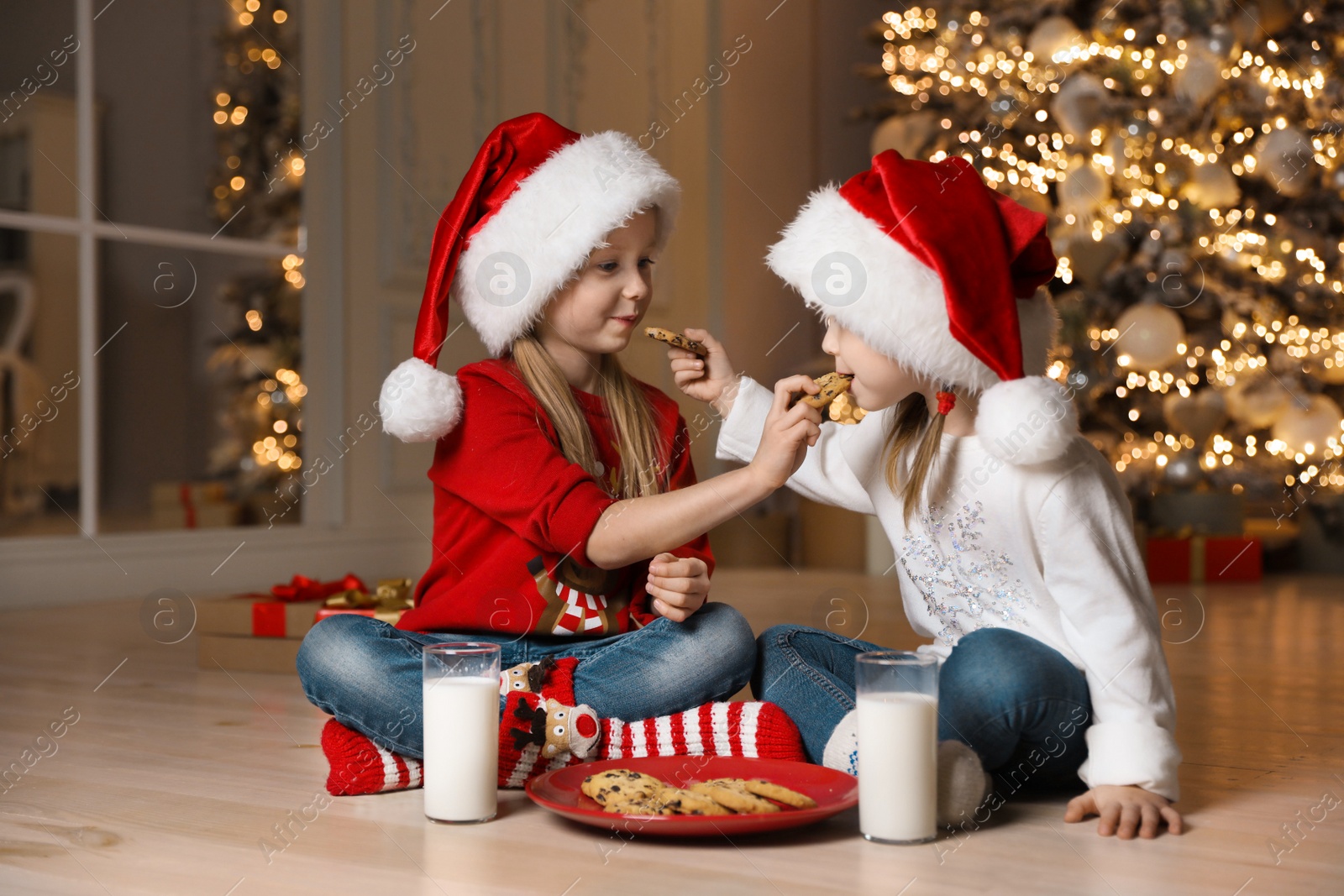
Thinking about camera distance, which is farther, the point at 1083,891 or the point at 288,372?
the point at 288,372

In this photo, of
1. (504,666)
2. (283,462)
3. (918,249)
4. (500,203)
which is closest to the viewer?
(918,249)

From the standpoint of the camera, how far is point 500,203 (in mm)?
1403

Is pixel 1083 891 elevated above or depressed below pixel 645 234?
below

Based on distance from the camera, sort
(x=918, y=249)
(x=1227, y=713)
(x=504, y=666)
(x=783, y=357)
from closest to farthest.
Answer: (x=918, y=249)
(x=504, y=666)
(x=1227, y=713)
(x=783, y=357)

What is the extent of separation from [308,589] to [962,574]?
125 cm

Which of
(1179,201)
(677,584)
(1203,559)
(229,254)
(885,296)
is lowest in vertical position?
(1203,559)

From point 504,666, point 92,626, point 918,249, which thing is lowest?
point 92,626

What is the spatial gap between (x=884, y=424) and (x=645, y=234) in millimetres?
348

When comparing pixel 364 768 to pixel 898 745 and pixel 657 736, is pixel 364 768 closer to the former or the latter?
pixel 657 736

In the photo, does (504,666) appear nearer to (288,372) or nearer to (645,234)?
(645,234)

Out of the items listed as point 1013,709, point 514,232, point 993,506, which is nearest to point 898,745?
point 1013,709

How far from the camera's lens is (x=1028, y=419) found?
104cm

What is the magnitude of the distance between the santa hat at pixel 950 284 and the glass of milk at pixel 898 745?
8.6 inches

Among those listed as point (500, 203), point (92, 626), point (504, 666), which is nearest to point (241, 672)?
point (92, 626)
